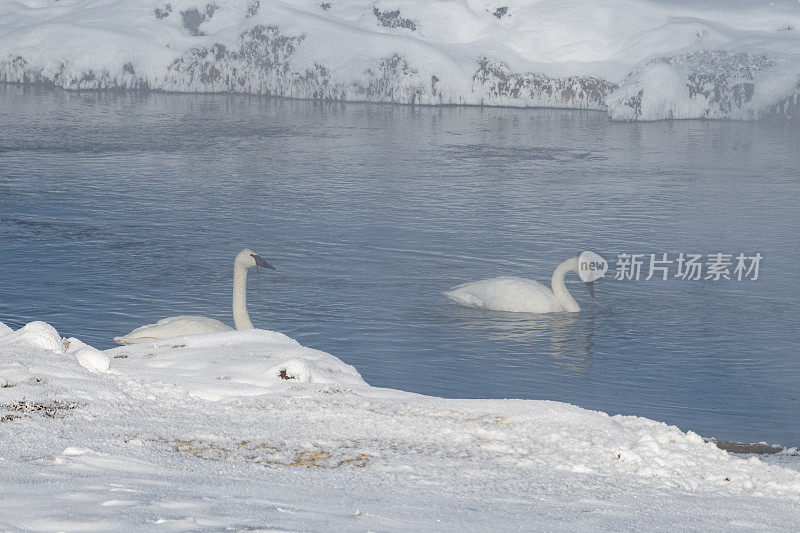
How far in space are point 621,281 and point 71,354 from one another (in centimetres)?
1305

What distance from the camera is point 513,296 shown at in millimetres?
18281

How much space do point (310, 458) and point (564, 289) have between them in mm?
11934

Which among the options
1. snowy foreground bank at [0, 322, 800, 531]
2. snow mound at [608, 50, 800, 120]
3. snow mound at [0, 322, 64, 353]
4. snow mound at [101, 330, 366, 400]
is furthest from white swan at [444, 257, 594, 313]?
snow mound at [608, 50, 800, 120]

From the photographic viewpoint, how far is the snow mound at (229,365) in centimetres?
938

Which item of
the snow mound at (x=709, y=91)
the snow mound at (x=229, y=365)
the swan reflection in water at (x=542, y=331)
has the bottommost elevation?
the swan reflection in water at (x=542, y=331)

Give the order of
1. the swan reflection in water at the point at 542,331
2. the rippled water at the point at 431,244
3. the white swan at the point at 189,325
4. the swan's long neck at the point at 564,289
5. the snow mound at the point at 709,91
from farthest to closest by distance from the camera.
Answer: the snow mound at the point at 709,91, the swan's long neck at the point at 564,289, the swan reflection in water at the point at 542,331, the rippled water at the point at 431,244, the white swan at the point at 189,325

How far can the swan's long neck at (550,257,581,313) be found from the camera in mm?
18625

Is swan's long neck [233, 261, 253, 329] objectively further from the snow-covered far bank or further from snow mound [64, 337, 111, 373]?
the snow-covered far bank

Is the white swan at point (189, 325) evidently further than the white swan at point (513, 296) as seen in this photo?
No

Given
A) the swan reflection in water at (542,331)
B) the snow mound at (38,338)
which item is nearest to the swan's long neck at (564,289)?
the swan reflection in water at (542,331)

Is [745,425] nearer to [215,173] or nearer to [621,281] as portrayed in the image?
[621,281]

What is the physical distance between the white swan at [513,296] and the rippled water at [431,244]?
0.70ft

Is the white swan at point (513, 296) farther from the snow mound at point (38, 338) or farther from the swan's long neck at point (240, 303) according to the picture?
the snow mound at point (38, 338)

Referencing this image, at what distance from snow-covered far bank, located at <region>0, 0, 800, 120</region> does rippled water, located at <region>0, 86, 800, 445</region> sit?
18550 mm
